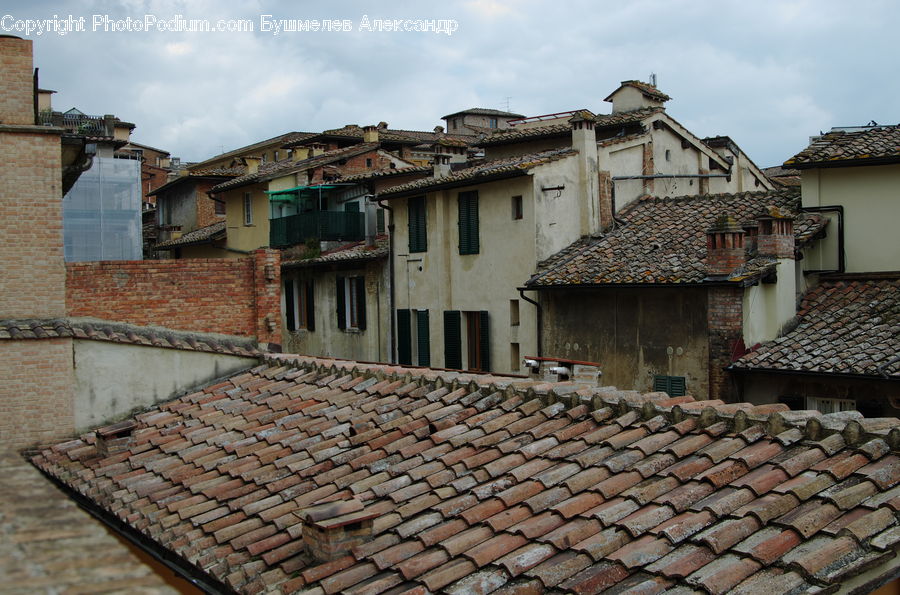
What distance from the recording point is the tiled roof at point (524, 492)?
17.3 ft

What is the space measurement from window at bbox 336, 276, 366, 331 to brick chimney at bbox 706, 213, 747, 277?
41.1ft

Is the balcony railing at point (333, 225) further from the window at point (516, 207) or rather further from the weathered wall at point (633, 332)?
the weathered wall at point (633, 332)

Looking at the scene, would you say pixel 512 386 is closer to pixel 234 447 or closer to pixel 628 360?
pixel 234 447

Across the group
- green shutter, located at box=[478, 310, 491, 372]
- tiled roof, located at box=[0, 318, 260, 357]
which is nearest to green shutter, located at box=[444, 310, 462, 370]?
green shutter, located at box=[478, 310, 491, 372]

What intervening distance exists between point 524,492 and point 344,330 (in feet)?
70.9

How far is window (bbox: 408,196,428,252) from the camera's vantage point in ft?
81.6

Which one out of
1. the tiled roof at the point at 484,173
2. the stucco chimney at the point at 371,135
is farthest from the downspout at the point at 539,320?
the stucco chimney at the point at 371,135

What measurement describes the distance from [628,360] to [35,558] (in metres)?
16.5

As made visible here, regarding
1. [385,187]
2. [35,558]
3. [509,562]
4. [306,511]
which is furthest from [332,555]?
[385,187]

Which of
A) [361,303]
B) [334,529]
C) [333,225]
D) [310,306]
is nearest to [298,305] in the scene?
[310,306]

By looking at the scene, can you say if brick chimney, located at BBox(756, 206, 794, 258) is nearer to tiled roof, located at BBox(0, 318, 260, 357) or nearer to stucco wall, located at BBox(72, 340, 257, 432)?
tiled roof, located at BBox(0, 318, 260, 357)

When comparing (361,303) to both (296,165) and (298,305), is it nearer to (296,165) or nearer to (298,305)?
(298,305)

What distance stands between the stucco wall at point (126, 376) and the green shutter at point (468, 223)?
11.4m

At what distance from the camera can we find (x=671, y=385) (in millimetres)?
17547
